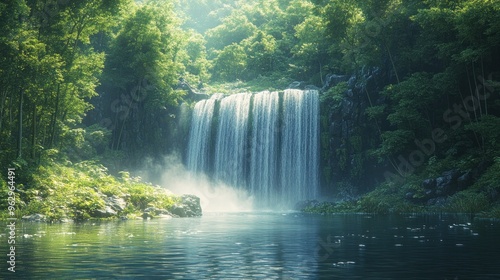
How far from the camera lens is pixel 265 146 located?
5056cm

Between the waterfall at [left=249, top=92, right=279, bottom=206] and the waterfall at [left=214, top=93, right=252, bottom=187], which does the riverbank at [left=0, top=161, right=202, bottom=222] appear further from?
the waterfall at [left=214, top=93, right=252, bottom=187]

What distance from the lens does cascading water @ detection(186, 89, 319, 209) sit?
49.1 m

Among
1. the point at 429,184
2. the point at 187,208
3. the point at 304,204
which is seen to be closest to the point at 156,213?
the point at 187,208

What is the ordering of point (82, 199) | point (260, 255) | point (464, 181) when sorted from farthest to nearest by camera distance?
1. point (464, 181)
2. point (82, 199)
3. point (260, 255)

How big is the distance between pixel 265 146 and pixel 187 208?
1591cm

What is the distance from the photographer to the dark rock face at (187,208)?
35.1 metres

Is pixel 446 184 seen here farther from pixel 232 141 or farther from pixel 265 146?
pixel 232 141

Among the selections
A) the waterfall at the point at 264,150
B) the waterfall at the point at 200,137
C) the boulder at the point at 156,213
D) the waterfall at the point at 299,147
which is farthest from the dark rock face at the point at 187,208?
the waterfall at the point at 200,137

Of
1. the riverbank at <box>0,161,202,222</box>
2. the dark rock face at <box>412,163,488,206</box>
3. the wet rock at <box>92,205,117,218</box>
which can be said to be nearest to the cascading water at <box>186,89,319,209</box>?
the riverbank at <box>0,161,202,222</box>

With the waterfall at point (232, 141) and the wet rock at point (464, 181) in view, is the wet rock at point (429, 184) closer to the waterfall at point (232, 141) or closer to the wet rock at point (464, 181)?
the wet rock at point (464, 181)

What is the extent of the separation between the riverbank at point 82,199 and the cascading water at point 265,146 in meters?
13.0

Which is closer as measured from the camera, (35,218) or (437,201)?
(35,218)

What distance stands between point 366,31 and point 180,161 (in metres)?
21.8

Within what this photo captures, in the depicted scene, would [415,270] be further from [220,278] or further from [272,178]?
[272,178]
